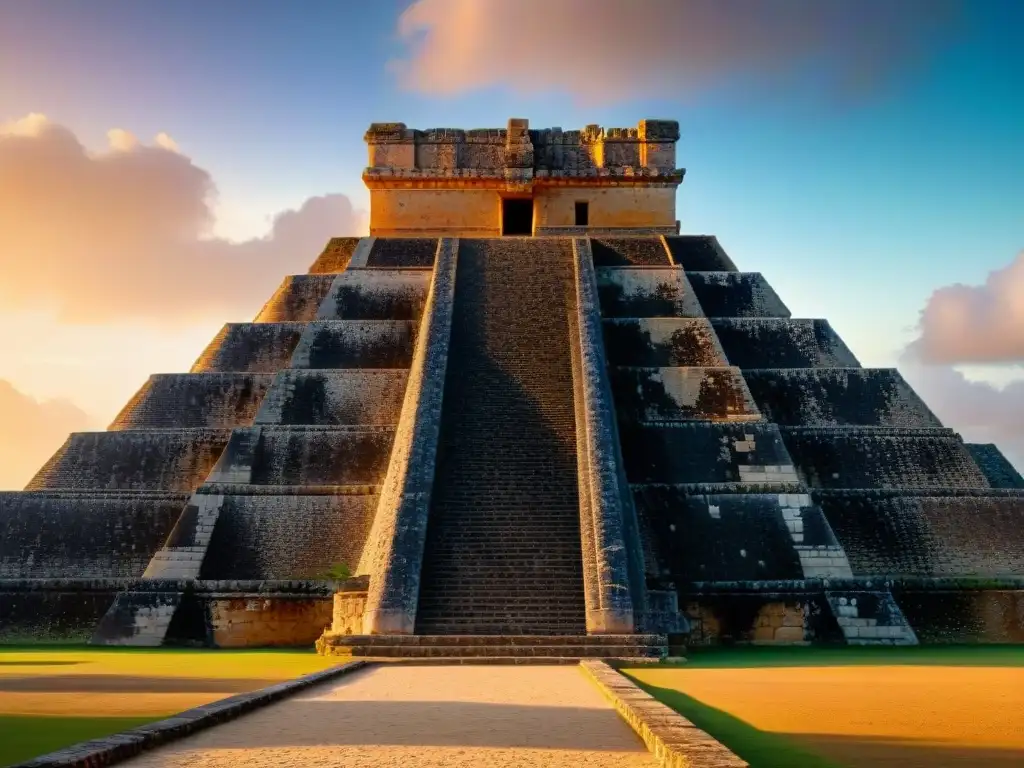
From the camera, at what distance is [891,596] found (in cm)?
1416

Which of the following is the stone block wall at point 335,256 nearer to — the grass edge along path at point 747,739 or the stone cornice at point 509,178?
the stone cornice at point 509,178

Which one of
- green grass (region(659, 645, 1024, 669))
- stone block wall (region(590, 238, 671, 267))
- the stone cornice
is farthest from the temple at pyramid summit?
the stone cornice

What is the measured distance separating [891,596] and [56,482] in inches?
487

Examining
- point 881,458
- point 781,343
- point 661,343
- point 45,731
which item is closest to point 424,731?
point 45,731

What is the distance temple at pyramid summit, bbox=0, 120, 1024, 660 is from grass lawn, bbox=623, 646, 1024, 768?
1576 millimetres

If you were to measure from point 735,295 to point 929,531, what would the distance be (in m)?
7.90

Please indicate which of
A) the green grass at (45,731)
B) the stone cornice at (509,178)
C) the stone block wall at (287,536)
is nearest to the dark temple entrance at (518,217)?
the stone cornice at (509,178)

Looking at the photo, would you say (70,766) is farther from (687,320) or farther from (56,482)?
(687,320)

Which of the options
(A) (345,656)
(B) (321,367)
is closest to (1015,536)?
(A) (345,656)

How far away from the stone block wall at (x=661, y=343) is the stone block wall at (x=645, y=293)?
0.91 m

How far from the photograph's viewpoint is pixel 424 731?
22.3 feet

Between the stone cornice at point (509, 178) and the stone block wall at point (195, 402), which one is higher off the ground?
the stone cornice at point (509, 178)

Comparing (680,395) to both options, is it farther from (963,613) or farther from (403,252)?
(403,252)

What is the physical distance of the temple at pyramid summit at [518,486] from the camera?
13289 mm
